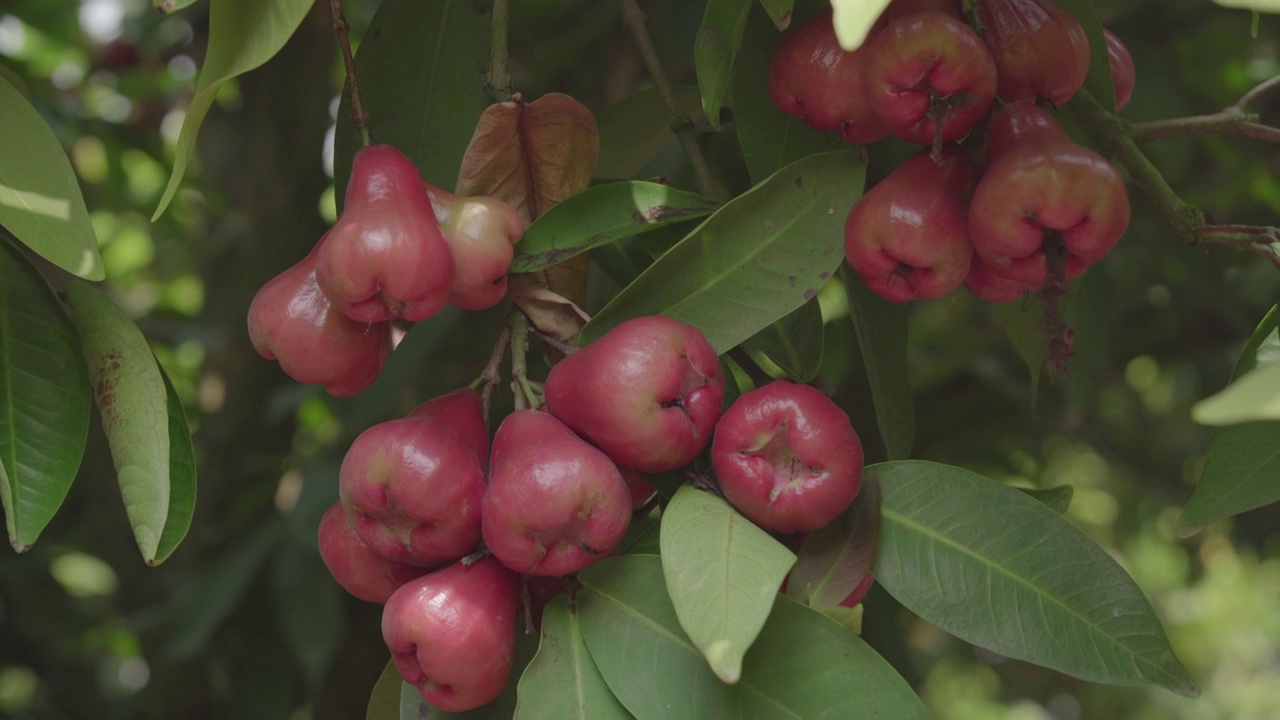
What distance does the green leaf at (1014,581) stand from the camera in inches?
27.7

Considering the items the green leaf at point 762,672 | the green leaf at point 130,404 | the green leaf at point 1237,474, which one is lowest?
the green leaf at point 1237,474

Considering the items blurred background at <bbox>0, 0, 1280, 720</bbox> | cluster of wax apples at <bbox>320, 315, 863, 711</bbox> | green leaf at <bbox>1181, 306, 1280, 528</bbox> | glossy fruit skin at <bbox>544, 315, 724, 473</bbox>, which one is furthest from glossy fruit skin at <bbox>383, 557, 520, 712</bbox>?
blurred background at <bbox>0, 0, 1280, 720</bbox>

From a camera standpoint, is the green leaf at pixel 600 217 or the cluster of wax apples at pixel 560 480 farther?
the green leaf at pixel 600 217

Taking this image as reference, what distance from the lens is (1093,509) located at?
158 inches

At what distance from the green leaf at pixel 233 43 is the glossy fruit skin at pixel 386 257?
0.10m

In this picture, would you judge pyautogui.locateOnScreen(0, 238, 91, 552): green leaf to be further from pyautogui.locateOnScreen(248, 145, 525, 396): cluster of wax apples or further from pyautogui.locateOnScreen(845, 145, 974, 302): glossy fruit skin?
pyautogui.locateOnScreen(845, 145, 974, 302): glossy fruit skin

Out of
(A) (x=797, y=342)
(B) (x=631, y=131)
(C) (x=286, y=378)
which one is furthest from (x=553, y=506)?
(C) (x=286, y=378)

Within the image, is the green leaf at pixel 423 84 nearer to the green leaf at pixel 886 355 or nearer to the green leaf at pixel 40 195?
the green leaf at pixel 40 195

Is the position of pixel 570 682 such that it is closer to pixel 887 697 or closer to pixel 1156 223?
pixel 887 697

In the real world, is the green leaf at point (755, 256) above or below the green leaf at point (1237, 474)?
above

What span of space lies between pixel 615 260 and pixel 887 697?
39 cm

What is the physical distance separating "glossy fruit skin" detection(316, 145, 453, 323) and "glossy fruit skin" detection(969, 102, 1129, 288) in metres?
0.33

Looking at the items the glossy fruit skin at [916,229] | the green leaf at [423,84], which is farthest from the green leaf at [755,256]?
the green leaf at [423,84]

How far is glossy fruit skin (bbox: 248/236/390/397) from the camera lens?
775 millimetres
